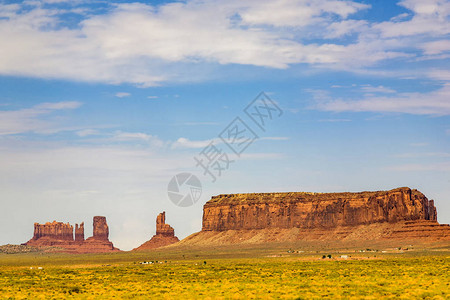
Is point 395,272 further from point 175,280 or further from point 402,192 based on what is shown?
point 402,192

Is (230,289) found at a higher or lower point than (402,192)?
lower

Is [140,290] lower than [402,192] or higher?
lower

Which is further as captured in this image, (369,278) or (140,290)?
(369,278)

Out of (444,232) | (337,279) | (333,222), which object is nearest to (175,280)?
(337,279)

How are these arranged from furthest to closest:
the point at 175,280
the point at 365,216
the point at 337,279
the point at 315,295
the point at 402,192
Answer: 1. the point at 365,216
2. the point at 402,192
3. the point at 175,280
4. the point at 337,279
5. the point at 315,295

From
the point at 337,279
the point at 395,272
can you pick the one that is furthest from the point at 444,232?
the point at 337,279

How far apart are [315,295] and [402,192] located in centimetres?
13249

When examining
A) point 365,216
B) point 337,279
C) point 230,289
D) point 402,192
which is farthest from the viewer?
point 365,216

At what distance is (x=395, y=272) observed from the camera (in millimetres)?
71312

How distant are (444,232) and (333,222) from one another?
1712 inches

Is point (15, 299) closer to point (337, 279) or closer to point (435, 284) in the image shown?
point (337, 279)

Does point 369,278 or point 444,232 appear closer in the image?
point 369,278

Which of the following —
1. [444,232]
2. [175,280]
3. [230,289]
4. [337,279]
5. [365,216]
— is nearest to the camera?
[230,289]

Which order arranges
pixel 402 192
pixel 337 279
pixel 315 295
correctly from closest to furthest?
1. pixel 315 295
2. pixel 337 279
3. pixel 402 192
